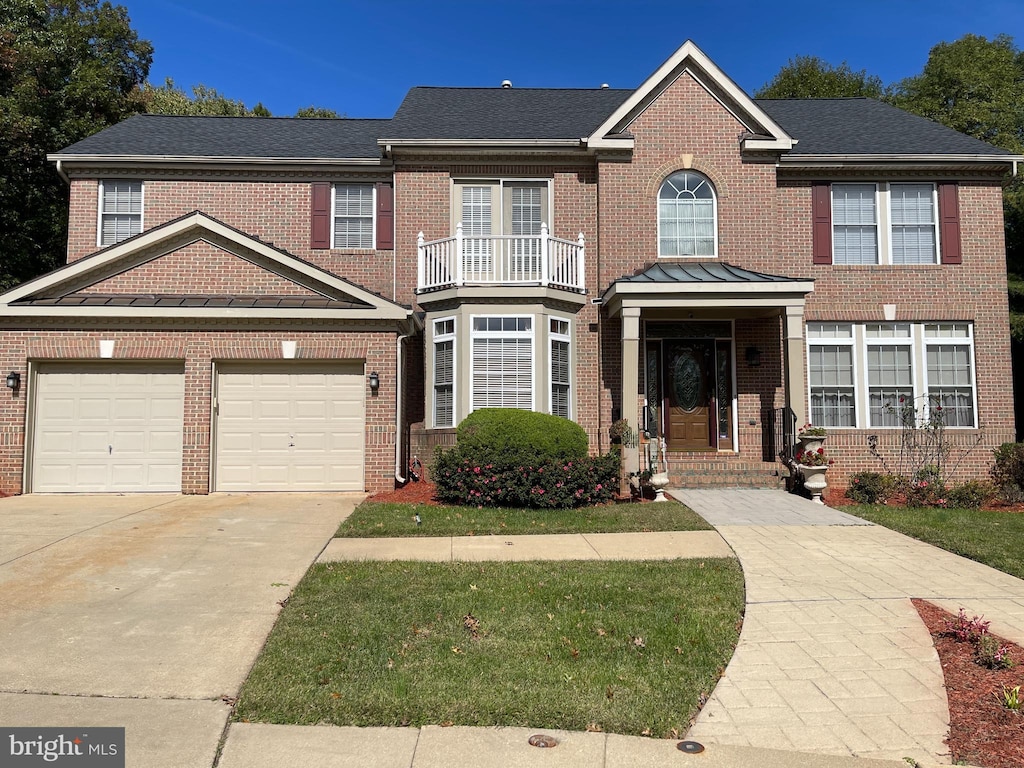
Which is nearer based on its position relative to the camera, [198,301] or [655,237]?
[198,301]

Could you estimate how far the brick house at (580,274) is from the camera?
12.8 metres

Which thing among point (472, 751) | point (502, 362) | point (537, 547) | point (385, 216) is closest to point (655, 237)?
point (502, 362)

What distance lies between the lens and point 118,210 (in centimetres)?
1541

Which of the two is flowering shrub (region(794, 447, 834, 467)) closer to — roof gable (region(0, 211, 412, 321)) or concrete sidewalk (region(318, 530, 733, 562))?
concrete sidewalk (region(318, 530, 733, 562))

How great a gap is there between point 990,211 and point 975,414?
453 centimetres

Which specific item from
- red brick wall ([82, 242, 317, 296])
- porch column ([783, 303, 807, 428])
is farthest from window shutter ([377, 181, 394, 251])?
porch column ([783, 303, 807, 428])

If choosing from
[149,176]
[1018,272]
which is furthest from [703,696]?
[1018,272]

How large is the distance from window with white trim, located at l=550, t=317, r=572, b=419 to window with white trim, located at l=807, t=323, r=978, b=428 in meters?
5.32

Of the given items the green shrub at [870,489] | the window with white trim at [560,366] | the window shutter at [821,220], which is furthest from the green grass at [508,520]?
the window shutter at [821,220]

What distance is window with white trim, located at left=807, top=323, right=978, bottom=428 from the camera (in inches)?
585

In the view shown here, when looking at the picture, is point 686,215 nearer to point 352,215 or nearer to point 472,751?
point 352,215

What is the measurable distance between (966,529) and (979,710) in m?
6.56

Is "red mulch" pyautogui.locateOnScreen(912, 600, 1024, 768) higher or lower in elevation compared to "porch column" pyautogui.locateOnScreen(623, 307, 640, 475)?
lower

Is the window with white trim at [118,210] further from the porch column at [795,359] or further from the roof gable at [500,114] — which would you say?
the porch column at [795,359]
